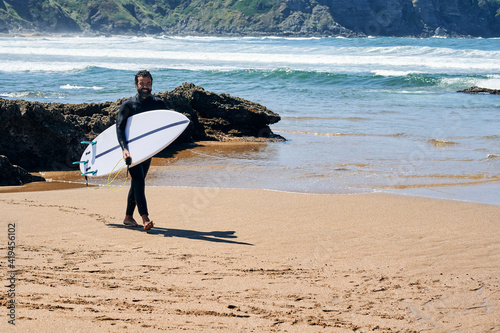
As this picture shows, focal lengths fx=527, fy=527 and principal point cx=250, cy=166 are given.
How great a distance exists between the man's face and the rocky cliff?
12146 cm

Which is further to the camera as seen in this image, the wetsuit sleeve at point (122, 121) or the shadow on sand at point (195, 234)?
the wetsuit sleeve at point (122, 121)

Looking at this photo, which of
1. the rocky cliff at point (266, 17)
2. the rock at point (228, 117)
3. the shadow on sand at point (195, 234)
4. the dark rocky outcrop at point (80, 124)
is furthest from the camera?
the rocky cliff at point (266, 17)

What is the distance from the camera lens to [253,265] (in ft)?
12.8

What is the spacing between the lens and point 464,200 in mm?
6355

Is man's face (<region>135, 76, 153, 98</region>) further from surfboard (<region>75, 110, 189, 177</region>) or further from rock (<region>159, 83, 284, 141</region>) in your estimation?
rock (<region>159, 83, 284, 141</region>)

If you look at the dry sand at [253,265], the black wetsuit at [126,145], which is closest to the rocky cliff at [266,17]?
the dry sand at [253,265]

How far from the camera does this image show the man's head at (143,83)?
4.89 meters

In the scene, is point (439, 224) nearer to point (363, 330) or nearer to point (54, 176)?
point (363, 330)

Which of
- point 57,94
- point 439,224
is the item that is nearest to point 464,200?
point 439,224

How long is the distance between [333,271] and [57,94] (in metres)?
17.5

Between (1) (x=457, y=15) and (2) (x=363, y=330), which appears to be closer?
(2) (x=363, y=330)

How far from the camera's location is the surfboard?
4965mm

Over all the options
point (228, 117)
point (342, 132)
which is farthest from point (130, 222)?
point (342, 132)

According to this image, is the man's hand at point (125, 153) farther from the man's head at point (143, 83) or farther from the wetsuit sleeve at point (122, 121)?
the man's head at point (143, 83)
